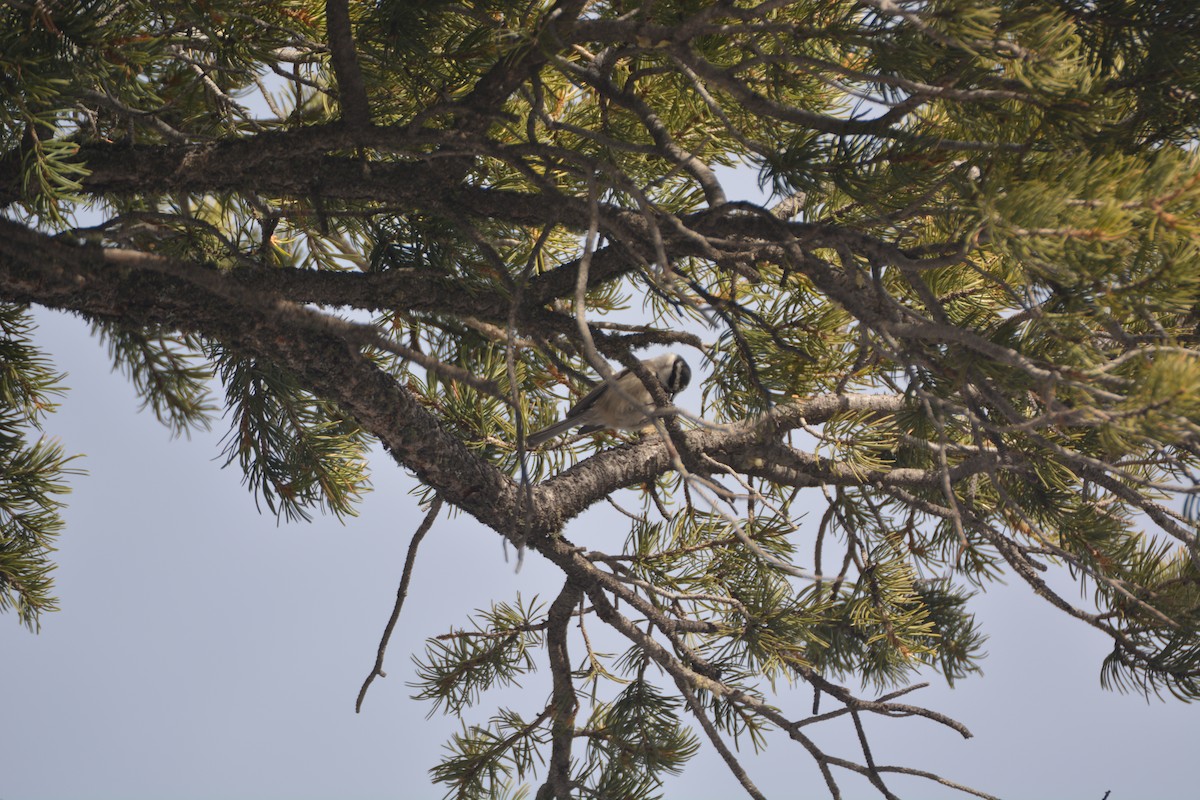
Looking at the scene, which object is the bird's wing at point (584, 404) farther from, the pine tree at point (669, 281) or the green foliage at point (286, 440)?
the green foliage at point (286, 440)

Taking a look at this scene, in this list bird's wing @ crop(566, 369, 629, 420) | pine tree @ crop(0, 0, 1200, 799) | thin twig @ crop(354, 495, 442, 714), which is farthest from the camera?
bird's wing @ crop(566, 369, 629, 420)

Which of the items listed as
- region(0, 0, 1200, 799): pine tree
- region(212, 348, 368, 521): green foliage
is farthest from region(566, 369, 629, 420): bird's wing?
region(212, 348, 368, 521): green foliage

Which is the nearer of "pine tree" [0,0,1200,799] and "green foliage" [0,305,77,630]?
"pine tree" [0,0,1200,799]

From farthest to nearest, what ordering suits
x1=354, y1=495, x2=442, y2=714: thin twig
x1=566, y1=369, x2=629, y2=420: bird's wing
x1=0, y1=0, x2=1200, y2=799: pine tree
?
x1=566, y1=369, x2=629, y2=420: bird's wing < x1=354, y1=495, x2=442, y2=714: thin twig < x1=0, y1=0, x2=1200, y2=799: pine tree

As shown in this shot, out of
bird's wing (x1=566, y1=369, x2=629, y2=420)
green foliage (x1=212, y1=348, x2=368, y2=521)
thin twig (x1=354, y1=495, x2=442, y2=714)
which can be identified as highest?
bird's wing (x1=566, y1=369, x2=629, y2=420)

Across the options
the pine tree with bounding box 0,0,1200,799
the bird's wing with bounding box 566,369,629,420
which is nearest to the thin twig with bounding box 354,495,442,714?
the pine tree with bounding box 0,0,1200,799

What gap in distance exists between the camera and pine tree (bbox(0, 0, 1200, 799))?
0.71 m

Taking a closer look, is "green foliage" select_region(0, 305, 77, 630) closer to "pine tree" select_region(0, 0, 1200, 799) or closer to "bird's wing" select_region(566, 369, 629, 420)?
"pine tree" select_region(0, 0, 1200, 799)

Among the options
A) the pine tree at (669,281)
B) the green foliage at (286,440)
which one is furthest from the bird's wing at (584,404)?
the green foliage at (286,440)

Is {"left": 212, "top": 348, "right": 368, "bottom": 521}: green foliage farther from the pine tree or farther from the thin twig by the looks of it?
the thin twig

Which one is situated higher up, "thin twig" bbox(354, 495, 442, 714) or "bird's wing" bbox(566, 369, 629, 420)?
"bird's wing" bbox(566, 369, 629, 420)

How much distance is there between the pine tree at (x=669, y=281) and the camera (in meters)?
0.71

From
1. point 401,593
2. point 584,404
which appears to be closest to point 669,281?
point 401,593

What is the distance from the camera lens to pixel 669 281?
729mm
